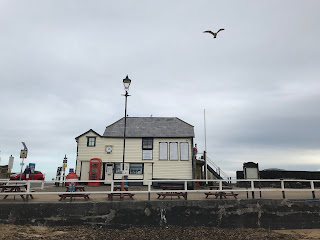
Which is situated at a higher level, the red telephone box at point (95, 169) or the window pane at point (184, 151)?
the window pane at point (184, 151)

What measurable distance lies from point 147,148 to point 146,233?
14.1 metres

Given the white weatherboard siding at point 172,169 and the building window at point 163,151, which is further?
the building window at point 163,151

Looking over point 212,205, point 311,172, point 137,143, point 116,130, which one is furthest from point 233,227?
point 311,172

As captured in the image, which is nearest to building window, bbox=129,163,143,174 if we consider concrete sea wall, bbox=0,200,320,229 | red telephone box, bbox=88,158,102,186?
red telephone box, bbox=88,158,102,186

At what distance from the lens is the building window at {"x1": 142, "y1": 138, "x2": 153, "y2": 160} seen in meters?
25.0

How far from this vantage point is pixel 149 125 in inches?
1065

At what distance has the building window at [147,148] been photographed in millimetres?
24969

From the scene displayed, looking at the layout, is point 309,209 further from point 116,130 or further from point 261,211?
point 116,130

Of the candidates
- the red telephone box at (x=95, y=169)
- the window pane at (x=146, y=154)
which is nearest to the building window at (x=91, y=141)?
the red telephone box at (x=95, y=169)

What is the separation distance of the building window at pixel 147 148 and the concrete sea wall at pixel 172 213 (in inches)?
506

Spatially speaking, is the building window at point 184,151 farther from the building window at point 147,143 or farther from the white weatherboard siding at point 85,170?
the white weatherboard siding at point 85,170

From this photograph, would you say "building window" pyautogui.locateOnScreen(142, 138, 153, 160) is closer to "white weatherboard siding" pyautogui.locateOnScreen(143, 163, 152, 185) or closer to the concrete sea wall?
"white weatherboard siding" pyautogui.locateOnScreen(143, 163, 152, 185)

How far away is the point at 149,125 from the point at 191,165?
6356 millimetres

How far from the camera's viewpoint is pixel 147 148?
2520 centimetres
